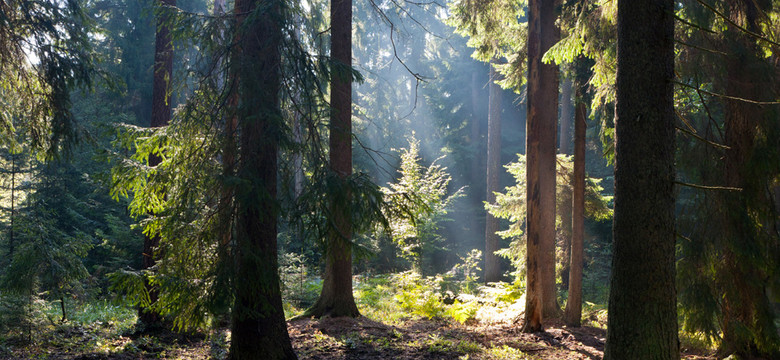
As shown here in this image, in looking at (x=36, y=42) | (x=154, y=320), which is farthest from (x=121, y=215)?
(x=36, y=42)

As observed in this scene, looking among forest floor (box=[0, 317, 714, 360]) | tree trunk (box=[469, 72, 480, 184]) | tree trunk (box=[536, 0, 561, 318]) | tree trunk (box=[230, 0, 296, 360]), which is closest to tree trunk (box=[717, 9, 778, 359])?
forest floor (box=[0, 317, 714, 360])

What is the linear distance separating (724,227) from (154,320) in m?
8.80

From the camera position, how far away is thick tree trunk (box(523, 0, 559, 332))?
349 inches

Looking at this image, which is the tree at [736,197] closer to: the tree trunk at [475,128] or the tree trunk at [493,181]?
the tree trunk at [493,181]

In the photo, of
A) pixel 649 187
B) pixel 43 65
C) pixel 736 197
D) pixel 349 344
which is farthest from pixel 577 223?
pixel 43 65

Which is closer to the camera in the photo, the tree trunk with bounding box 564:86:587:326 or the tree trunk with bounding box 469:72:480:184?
the tree trunk with bounding box 564:86:587:326

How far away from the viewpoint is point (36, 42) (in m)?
6.66

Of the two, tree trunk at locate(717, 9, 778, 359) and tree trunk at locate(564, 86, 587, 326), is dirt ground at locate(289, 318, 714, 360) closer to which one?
tree trunk at locate(564, 86, 587, 326)

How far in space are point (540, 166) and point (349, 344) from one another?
215 inches

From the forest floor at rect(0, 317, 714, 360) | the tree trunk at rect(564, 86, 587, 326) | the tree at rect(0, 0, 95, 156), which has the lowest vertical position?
the forest floor at rect(0, 317, 714, 360)

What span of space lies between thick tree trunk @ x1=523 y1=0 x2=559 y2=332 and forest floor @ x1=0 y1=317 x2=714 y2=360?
3.12 feet

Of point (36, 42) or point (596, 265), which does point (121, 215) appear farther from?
point (596, 265)

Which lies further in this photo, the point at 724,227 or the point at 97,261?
the point at 97,261

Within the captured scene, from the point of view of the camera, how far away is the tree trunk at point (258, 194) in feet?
17.4
